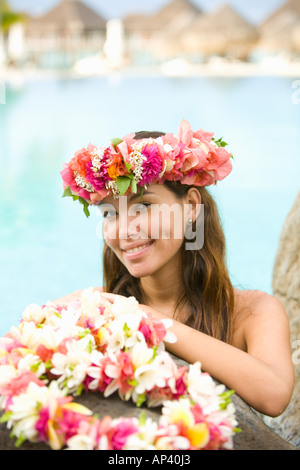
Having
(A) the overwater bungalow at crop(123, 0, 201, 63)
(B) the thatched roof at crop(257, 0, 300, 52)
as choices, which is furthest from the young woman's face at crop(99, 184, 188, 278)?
(A) the overwater bungalow at crop(123, 0, 201, 63)

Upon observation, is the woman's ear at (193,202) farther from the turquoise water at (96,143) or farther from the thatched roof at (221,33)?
the thatched roof at (221,33)

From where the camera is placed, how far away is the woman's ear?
2.76 meters

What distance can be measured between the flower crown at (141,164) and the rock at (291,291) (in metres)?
1.06

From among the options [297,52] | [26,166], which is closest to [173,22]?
[297,52]

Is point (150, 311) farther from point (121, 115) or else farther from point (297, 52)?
point (297, 52)

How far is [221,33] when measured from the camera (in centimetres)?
3906

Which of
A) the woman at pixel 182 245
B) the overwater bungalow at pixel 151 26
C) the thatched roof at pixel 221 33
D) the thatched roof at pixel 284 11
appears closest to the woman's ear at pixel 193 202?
the woman at pixel 182 245

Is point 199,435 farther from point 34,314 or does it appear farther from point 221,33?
point 221,33

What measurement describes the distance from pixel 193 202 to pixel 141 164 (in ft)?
1.47

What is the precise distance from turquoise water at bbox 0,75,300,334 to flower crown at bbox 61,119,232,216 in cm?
68

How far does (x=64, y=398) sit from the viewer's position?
61.6 inches

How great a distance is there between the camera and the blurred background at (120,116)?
8594mm

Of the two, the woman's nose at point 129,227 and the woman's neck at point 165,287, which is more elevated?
the woman's nose at point 129,227

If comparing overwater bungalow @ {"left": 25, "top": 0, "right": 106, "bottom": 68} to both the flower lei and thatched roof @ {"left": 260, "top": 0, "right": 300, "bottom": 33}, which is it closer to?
thatched roof @ {"left": 260, "top": 0, "right": 300, "bottom": 33}
